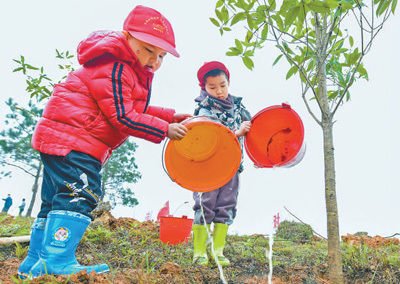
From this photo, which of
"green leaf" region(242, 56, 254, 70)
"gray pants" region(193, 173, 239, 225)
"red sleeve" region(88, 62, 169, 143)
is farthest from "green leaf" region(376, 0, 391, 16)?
"gray pants" region(193, 173, 239, 225)

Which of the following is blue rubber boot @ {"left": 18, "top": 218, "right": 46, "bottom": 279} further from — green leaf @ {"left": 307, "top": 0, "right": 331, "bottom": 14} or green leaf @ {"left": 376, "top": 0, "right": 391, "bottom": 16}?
green leaf @ {"left": 376, "top": 0, "right": 391, "bottom": 16}

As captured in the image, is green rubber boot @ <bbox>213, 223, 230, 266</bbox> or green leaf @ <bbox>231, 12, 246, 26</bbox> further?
green rubber boot @ <bbox>213, 223, 230, 266</bbox>

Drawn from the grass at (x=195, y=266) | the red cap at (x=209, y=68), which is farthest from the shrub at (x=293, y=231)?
the red cap at (x=209, y=68)

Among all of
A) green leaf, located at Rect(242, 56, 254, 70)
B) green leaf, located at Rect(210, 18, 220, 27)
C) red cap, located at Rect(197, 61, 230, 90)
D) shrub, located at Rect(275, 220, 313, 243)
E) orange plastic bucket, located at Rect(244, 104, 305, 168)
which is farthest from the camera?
shrub, located at Rect(275, 220, 313, 243)

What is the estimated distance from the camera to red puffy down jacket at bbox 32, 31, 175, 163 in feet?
5.32

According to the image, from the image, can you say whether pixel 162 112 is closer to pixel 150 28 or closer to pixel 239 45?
pixel 150 28

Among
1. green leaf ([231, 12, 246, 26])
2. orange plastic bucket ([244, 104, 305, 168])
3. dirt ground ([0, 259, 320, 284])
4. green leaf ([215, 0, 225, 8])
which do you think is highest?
green leaf ([215, 0, 225, 8])

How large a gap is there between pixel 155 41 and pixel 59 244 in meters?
1.21

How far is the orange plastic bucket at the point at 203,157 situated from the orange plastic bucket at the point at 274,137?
0.31 m

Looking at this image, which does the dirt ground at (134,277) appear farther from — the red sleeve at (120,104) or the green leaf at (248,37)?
the green leaf at (248,37)

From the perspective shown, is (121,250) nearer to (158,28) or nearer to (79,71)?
(79,71)

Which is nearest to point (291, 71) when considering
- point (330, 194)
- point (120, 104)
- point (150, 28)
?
point (330, 194)

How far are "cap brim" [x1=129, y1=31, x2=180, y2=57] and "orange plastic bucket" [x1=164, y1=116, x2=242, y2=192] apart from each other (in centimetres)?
43

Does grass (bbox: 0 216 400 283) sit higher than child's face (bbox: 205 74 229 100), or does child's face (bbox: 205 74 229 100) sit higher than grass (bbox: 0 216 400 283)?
child's face (bbox: 205 74 229 100)
